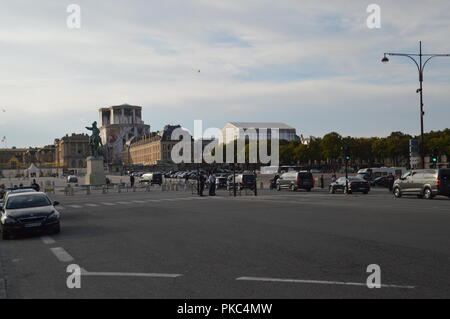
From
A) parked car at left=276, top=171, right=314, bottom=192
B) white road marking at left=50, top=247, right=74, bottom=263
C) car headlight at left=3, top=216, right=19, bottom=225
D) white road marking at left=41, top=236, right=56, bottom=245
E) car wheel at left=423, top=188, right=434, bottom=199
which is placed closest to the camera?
white road marking at left=50, top=247, right=74, bottom=263

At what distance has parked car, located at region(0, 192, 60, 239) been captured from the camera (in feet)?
58.3

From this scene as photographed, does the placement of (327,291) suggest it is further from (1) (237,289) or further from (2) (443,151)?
(2) (443,151)

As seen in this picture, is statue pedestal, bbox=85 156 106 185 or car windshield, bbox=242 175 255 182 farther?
statue pedestal, bbox=85 156 106 185

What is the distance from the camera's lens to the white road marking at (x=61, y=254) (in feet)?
42.4

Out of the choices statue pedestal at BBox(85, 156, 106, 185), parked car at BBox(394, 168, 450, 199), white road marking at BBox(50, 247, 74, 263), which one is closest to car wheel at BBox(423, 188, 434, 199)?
parked car at BBox(394, 168, 450, 199)

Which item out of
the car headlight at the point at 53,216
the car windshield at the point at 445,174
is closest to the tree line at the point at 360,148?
the car windshield at the point at 445,174

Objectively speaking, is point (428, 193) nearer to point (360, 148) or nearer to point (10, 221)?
point (10, 221)

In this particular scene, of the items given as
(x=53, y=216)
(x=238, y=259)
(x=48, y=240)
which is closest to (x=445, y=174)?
(x=53, y=216)

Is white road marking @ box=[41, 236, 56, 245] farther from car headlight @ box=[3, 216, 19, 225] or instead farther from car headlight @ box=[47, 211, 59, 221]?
car headlight @ box=[3, 216, 19, 225]

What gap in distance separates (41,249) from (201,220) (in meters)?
8.05

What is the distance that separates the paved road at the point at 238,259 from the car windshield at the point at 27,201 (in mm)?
1467

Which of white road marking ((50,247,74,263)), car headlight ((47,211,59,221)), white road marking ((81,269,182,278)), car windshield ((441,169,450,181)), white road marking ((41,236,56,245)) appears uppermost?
car windshield ((441,169,450,181))

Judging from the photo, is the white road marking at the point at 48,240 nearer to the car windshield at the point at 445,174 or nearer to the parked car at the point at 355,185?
the car windshield at the point at 445,174
